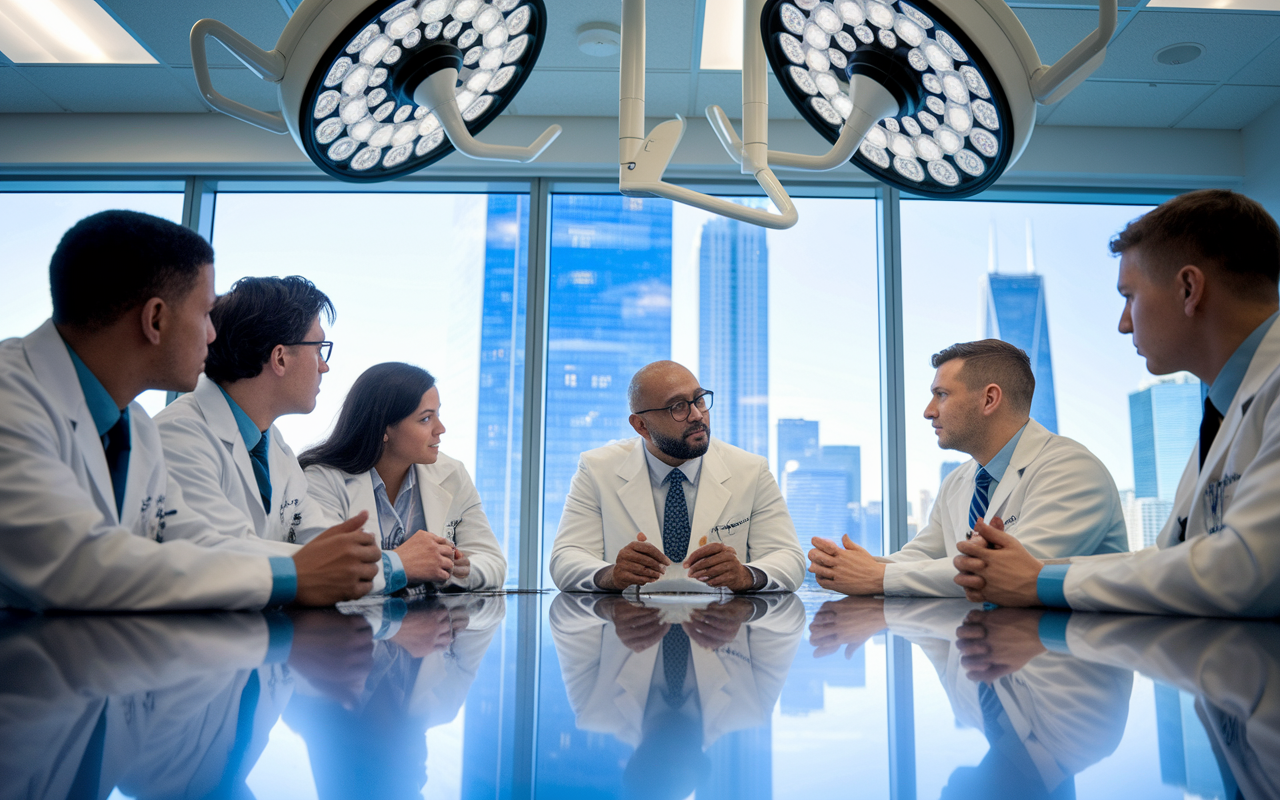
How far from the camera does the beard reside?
2613mm

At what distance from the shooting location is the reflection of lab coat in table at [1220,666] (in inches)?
16.3

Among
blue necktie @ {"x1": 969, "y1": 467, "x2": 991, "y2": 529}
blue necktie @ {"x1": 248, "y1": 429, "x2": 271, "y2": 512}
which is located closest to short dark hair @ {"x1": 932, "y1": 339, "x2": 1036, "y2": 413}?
blue necktie @ {"x1": 969, "y1": 467, "x2": 991, "y2": 529}

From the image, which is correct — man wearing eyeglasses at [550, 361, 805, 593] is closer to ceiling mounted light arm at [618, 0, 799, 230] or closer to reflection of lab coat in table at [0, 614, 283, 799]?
ceiling mounted light arm at [618, 0, 799, 230]

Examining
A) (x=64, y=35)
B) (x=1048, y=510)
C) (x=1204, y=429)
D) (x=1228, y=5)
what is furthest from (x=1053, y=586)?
(x=64, y=35)

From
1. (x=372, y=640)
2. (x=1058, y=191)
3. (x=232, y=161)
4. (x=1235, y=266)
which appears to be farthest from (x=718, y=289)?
(x=372, y=640)

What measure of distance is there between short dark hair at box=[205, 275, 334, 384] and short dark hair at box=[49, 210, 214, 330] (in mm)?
535

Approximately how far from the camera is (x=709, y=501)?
2559 mm

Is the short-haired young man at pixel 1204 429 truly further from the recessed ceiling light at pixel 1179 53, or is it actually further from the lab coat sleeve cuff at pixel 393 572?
the recessed ceiling light at pixel 1179 53

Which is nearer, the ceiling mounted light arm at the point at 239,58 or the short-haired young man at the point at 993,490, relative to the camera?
the ceiling mounted light arm at the point at 239,58

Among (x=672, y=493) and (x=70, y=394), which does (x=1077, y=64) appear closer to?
(x=70, y=394)

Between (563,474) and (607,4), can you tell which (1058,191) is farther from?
(563,474)

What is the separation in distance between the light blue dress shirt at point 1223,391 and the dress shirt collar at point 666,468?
1.39 m

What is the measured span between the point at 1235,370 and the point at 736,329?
10.1ft

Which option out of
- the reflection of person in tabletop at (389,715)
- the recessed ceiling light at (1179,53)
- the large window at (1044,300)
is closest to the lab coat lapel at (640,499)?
the reflection of person in tabletop at (389,715)
